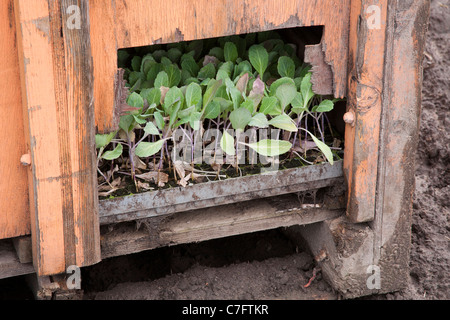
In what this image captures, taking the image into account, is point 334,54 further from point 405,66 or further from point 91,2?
point 91,2

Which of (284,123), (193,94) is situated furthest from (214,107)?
(284,123)

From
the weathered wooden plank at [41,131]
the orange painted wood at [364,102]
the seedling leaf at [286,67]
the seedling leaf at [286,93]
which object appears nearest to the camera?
the weathered wooden plank at [41,131]

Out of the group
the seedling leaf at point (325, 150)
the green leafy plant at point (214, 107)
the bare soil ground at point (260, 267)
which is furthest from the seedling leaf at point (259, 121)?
the bare soil ground at point (260, 267)

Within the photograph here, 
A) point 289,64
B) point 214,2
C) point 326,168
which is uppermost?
point 214,2

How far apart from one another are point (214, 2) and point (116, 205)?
0.61 meters

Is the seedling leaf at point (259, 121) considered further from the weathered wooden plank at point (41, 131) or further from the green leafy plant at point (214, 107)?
the weathered wooden plank at point (41, 131)

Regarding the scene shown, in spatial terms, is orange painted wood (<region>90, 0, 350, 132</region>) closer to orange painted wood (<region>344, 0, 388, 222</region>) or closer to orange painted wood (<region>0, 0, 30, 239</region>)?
orange painted wood (<region>344, 0, 388, 222</region>)

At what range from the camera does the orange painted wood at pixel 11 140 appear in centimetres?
161

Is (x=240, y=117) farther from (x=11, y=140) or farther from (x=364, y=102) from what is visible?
(x=11, y=140)

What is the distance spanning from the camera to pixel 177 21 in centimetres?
170

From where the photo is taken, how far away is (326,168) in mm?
2008

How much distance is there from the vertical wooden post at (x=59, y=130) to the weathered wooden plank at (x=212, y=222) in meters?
0.14

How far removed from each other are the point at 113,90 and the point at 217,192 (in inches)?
17.4

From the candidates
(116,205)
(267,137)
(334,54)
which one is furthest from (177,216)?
(334,54)
